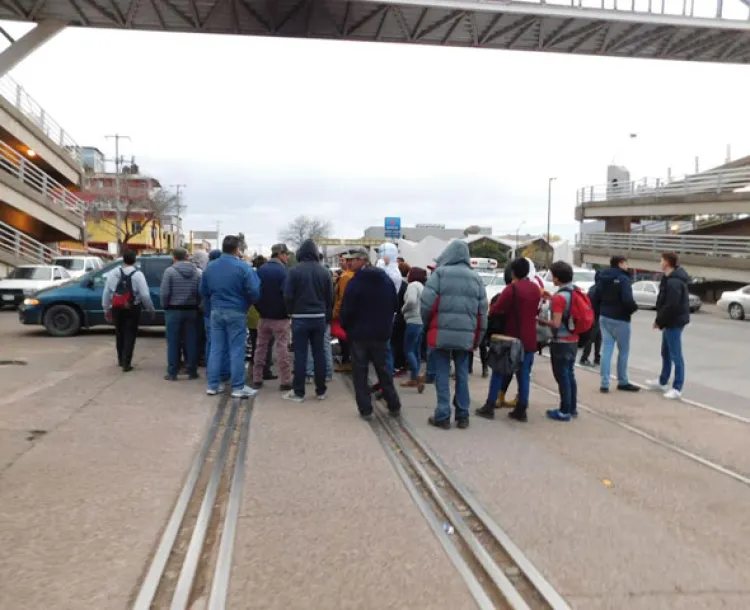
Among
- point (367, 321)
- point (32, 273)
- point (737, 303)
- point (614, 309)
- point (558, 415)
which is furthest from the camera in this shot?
point (737, 303)

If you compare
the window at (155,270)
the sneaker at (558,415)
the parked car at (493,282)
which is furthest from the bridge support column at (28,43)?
the sneaker at (558,415)

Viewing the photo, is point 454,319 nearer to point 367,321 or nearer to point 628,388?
point 367,321

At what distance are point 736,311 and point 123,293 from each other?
24.9 metres

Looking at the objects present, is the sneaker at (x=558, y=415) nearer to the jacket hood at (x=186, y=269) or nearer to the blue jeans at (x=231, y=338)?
the blue jeans at (x=231, y=338)

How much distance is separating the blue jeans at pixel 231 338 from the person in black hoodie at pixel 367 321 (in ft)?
5.10

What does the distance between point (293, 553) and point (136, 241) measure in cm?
7905

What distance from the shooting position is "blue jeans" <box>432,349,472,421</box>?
22.5ft

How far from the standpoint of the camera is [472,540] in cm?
402

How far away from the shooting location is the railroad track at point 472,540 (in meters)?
3.38

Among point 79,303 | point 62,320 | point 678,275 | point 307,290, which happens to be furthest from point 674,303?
point 62,320

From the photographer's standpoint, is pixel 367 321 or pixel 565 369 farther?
pixel 565 369

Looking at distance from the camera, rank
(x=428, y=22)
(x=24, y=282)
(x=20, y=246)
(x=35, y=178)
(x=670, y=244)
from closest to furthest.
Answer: (x=24, y=282), (x=428, y=22), (x=20, y=246), (x=35, y=178), (x=670, y=244)

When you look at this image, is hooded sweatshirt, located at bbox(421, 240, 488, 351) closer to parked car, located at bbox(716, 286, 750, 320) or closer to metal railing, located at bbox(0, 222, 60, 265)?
parked car, located at bbox(716, 286, 750, 320)

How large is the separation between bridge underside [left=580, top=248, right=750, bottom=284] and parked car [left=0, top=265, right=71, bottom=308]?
2471 cm
